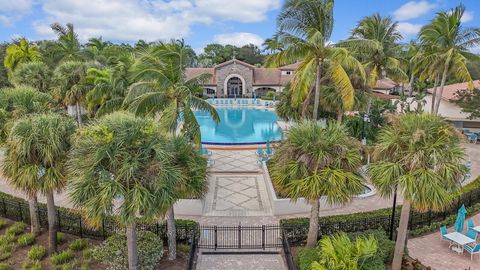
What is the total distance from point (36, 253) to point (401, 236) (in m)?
12.7

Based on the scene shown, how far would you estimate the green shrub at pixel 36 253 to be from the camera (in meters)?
12.3

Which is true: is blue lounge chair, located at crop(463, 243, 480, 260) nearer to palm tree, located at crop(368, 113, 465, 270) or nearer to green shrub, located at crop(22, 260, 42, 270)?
palm tree, located at crop(368, 113, 465, 270)

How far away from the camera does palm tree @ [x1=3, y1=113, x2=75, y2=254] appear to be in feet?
35.9

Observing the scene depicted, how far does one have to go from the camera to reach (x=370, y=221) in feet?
46.2

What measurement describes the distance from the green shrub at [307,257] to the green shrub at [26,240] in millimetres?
10364

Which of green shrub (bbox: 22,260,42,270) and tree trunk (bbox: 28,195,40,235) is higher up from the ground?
tree trunk (bbox: 28,195,40,235)

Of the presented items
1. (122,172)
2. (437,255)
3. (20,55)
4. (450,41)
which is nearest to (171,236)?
(122,172)

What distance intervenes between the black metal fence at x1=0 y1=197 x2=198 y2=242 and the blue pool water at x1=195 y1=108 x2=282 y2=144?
54.7ft

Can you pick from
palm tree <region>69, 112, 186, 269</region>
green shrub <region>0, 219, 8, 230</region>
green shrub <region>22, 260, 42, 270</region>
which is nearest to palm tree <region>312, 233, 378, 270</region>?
palm tree <region>69, 112, 186, 269</region>

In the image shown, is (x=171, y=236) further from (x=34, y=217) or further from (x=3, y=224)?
(x=3, y=224)

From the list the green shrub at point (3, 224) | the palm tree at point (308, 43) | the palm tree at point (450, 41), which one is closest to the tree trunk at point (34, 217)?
the green shrub at point (3, 224)

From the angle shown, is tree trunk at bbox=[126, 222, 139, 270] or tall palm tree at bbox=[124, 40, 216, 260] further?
tall palm tree at bbox=[124, 40, 216, 260]

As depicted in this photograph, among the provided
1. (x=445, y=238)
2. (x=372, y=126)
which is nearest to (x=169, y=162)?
(x=445, y=238)

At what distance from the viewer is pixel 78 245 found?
515 inches
